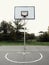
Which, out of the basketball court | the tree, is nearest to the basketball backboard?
the basketball court

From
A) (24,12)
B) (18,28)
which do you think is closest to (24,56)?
(24,12)

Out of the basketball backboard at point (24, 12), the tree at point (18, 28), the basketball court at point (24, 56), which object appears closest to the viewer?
the basketball court at point (24, 56)

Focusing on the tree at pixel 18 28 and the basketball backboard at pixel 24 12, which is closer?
the basketball backboard at pixel 24 12

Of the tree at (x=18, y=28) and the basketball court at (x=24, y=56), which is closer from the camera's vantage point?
the basketball court at (x=24, y=56)

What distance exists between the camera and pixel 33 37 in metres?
10.7

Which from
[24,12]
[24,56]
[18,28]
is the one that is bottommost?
[24,56]

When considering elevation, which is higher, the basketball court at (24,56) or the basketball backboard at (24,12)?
the basketball backboard at (24,12)

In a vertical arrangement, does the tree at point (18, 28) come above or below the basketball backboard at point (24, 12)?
below

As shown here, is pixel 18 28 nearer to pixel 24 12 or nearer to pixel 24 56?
pixel 24 12

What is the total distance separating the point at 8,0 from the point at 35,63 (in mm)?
6342

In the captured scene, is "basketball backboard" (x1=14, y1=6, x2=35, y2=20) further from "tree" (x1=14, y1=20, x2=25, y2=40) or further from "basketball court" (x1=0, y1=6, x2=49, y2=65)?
"tree" (x1=14, y1=20, x2=25, y2=40)

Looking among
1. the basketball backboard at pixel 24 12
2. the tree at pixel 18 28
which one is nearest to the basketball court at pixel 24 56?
the basketball backboard at pixel 24 12

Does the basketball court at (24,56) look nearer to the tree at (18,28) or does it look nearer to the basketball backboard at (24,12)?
the basketball backboard at (24,12)

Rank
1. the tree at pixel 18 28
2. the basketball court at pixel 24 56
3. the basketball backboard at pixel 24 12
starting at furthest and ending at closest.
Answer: the tree at pixel 18 28
the basketball backboard at pixel 24 12
the basketball court at pixel 24 56
